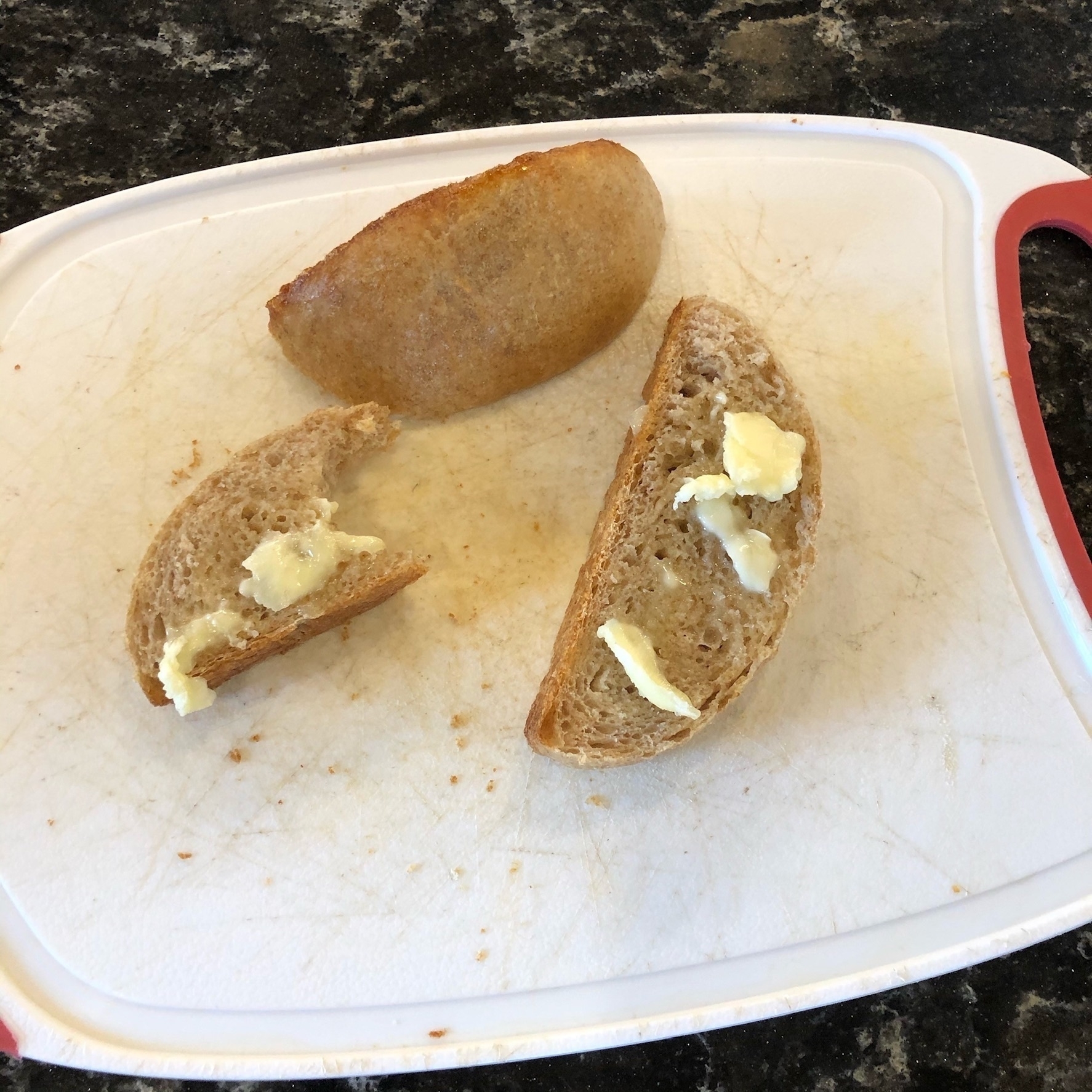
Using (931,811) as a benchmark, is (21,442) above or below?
above

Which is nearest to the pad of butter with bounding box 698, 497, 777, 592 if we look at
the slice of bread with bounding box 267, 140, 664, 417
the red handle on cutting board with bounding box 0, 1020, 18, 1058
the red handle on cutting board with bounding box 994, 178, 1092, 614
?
the slice of bread with bounding box 267, 140, 664, 417

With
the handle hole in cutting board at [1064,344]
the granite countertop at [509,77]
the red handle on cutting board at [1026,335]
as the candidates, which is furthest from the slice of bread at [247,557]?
the handle hole in cutting board at [1064,344]

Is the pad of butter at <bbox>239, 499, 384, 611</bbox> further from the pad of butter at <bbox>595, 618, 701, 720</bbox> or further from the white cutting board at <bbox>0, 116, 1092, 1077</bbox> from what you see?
the pad of butter at <bbox>595, 618, 701, 720</bbox>

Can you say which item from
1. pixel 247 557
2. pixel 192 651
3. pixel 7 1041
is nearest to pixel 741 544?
pixel 247 557

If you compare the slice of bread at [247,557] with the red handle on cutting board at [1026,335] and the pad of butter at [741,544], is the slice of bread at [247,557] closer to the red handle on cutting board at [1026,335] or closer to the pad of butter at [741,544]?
the pad of butter at [741,544]

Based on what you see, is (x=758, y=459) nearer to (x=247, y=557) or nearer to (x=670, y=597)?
(x=670, y=597)

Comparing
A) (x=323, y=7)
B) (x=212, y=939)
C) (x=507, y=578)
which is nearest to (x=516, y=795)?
(x=507, y=578)

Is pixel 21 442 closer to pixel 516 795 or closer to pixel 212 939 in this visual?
pixel 212 939
